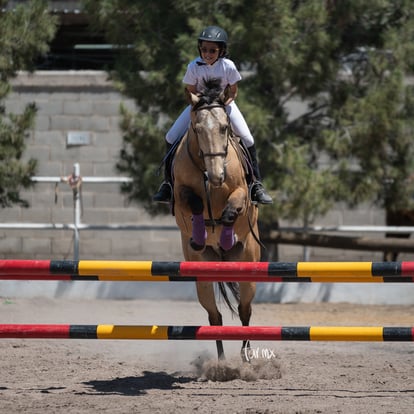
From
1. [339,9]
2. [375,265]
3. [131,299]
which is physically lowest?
[131,299]

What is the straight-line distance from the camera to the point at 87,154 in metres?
15.6

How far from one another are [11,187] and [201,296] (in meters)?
5.98

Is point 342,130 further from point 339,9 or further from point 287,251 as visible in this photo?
point 287,251

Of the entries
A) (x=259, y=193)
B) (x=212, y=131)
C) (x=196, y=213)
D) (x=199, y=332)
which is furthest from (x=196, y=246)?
(x=199, y=332)

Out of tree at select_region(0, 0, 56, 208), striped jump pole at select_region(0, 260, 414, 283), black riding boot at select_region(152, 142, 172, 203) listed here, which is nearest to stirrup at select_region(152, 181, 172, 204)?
black riding boot at select_region(152, 142, 172, 203)

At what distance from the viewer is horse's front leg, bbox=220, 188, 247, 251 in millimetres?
7035

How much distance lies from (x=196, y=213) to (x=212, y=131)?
732 millimetres

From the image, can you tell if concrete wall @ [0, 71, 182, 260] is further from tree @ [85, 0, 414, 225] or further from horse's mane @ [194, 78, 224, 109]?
horse's mane @ [194, 78, 224, 109]

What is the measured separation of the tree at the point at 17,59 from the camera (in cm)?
1247

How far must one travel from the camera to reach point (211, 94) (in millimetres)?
6867

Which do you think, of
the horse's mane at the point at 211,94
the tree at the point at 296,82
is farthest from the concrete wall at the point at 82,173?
the horse's mane at the point at 211,94

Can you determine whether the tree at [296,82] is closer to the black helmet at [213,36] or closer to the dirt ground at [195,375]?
the dirt ground at [195,375]

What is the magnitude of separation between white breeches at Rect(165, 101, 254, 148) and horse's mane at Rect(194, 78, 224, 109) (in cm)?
66

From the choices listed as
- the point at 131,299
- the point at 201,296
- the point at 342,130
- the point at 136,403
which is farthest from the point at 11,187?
the point at 136,403
